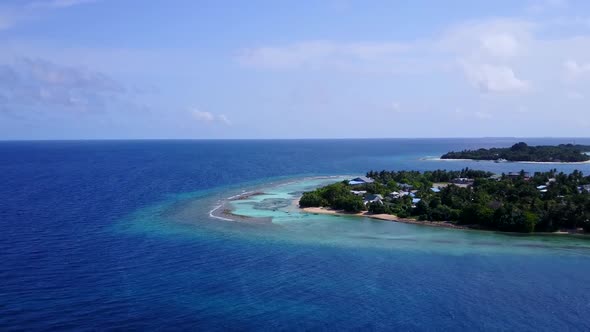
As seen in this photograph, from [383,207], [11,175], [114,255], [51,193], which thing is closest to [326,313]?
[114,255]

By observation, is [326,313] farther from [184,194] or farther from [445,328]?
[184,194]

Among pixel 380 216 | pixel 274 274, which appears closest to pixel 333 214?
pixel 380 216

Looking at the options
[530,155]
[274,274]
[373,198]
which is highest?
[530,155]

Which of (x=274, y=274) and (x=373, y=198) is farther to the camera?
(x=373, y=198)

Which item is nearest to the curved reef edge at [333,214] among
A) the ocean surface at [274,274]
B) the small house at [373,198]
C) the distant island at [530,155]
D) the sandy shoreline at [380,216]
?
the sandy shoreline at [380,216]

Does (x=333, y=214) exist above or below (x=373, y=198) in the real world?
below

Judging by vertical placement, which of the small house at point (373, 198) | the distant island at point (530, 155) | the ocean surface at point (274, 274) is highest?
the distant island at point (530, 155)

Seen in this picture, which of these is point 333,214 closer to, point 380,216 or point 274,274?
point 380,216

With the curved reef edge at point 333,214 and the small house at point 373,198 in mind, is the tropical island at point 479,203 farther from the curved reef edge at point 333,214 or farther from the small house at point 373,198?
the curved reef edge at point 333,214
